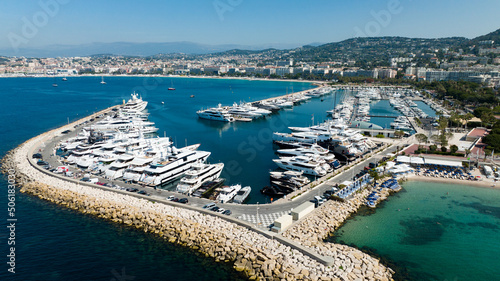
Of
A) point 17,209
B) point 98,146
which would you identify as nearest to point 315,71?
point 98,146

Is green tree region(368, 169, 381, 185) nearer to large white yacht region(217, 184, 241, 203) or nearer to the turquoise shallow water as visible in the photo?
the turquoise shallow water

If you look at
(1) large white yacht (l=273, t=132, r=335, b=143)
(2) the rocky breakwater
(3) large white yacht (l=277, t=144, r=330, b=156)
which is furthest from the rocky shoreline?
(1) large white yacht (l=273, t=132, r=335, b=143)

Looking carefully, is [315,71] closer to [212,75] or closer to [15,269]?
[212,75]

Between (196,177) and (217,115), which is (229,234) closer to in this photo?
(196,177)

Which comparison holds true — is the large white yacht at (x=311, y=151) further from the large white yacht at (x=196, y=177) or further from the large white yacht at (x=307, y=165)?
the large white yacht at (x=196, y=177)

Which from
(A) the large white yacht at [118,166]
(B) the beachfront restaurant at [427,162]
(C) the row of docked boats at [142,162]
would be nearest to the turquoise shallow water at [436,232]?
(B) the beachfront restaurant at [427,162]

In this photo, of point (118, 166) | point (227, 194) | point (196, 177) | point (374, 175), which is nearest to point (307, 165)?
point (374, 175)

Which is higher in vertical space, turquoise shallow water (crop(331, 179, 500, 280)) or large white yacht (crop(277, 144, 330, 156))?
large white yacht (crop(277, 144, 330, 156))

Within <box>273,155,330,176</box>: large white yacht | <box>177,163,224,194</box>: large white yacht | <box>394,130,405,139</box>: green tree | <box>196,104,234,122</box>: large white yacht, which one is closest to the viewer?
<box>177,163,224,194</box>: large white yacht
